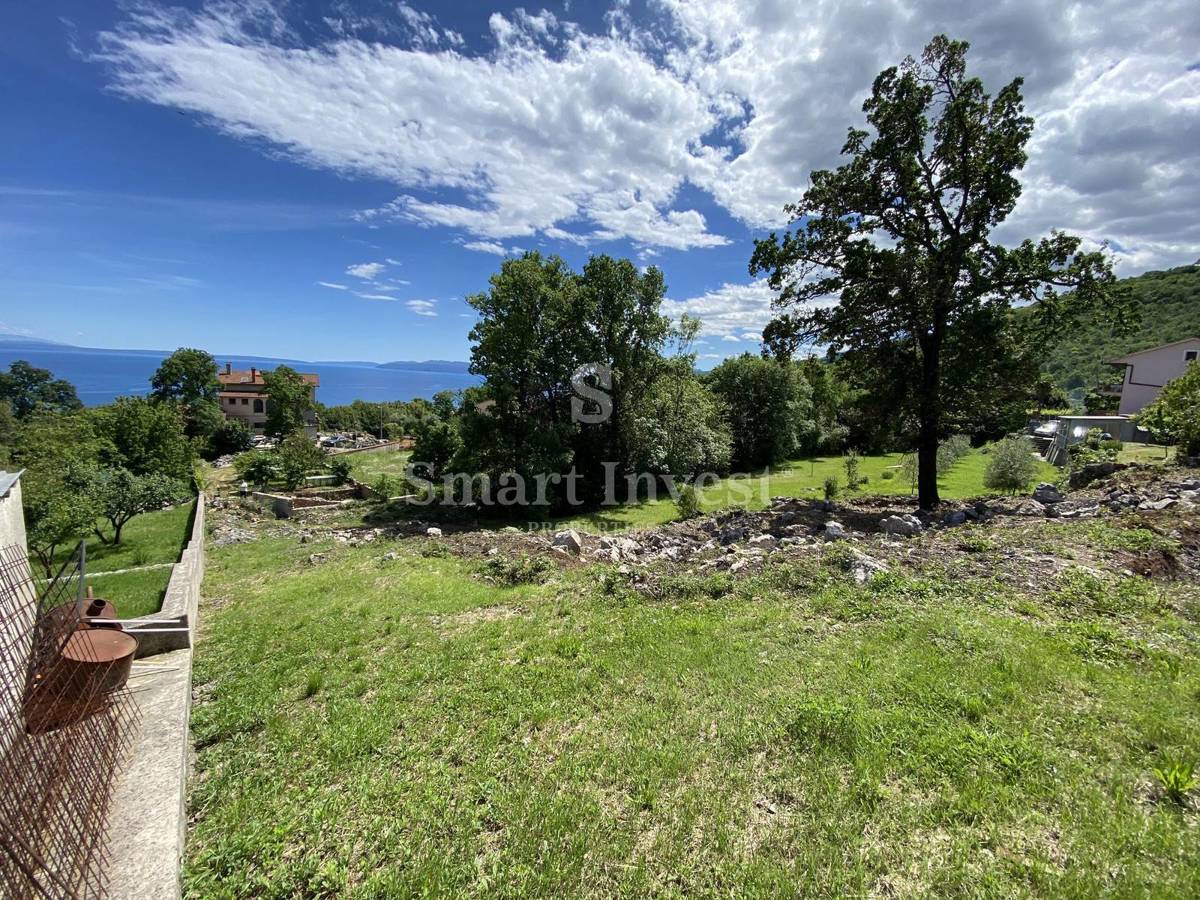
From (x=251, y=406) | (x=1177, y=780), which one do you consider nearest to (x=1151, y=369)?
(x=1177, y=780)

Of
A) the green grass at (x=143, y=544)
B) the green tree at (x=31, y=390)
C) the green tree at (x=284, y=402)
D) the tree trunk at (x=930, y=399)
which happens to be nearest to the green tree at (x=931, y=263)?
the tree trunk at (x=930, y=399)

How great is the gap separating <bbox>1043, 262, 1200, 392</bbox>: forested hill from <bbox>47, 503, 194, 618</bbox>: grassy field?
255ft

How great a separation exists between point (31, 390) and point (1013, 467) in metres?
109

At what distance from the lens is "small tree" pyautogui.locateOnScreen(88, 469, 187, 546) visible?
15.5 m

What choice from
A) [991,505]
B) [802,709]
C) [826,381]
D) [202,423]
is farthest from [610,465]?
[202,423]

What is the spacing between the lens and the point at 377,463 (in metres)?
34.9

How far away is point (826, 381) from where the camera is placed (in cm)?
4325

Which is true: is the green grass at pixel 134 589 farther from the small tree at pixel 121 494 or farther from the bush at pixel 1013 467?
the bush at pixel 1013 467

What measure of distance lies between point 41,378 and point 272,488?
77.3m

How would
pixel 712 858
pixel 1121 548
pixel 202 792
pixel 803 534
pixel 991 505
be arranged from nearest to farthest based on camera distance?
pixel 712 858, pixel 202 792, pixel 1121 548, pixel 803 534, pixel 991 505

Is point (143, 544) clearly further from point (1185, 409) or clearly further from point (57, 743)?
point (1185, 409)

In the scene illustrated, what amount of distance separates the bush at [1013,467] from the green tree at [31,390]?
98.0 meters

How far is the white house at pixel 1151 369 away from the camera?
107ft

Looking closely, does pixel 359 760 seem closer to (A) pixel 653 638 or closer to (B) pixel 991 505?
(A) pixel 653 638
